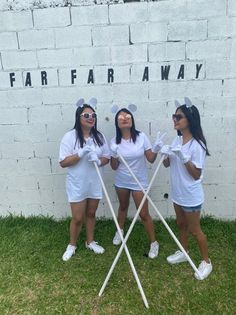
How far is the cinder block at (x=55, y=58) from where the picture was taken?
4543 millimetres

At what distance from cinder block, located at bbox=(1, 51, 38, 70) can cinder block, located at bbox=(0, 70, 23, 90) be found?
0.07m

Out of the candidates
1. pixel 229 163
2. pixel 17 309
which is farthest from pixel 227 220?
pixel 17 309

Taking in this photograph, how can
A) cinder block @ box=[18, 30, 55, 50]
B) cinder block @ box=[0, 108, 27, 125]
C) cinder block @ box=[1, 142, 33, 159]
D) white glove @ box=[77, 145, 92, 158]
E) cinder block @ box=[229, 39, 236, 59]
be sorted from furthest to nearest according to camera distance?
cinder block @ box=[1, 142, 33, 159]
cinder block @ box=[0, 108, 27, 125]
cinder block @ box=[18, 30, 55, 50]
cinder block @ box=[229, 39, 236, 59]
white glove @ box=[77, 145, 92, 158]

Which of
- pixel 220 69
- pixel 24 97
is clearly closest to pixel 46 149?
pixel 24 97

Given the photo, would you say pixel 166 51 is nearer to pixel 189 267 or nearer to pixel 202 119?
pixel 202 119

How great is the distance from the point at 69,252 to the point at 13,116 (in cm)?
178

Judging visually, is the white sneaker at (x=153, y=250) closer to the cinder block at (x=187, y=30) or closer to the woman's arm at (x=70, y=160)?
the woman's arm at (x=70, y=160)

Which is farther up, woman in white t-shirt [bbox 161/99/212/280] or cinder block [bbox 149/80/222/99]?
cinder block [bbox 149/80/222/99]

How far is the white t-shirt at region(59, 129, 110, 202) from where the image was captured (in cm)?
414

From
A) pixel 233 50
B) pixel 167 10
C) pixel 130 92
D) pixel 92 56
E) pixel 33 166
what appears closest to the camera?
pixel 167 10

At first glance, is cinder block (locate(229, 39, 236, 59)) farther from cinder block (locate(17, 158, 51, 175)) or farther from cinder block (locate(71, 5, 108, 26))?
cinder block (locate(17, 158, 51, 175))

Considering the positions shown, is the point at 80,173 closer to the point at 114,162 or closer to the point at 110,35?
the point at 114,162

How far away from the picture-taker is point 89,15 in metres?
4.39

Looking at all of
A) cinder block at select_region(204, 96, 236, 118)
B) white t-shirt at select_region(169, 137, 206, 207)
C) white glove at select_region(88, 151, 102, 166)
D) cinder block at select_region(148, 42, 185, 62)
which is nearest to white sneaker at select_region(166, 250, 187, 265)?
white t-shirt at select_region(169, 137, 206, 207)
